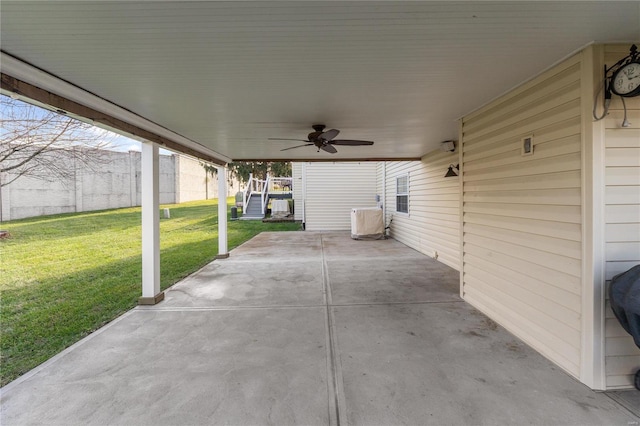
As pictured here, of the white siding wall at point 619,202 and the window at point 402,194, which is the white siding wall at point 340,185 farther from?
the white siding wall at point 619,202

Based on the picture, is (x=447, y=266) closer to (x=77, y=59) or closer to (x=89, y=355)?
(x=89, y=355)

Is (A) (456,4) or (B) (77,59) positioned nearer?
(A) (456,4)

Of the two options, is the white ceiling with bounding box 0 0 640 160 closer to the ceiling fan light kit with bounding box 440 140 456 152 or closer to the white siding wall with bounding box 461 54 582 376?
the white siding wall with bounding box 461 54 582 376

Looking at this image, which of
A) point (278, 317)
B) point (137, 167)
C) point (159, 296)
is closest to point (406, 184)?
point (278, 317)

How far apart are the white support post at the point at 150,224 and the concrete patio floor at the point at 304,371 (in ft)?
0.90

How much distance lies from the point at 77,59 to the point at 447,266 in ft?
20.7

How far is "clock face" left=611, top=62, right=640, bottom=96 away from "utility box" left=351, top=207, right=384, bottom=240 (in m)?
7.73

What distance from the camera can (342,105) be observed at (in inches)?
132

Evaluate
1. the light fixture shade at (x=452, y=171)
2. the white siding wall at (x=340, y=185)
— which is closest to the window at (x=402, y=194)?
the white siding wall at (x=340, y=185)

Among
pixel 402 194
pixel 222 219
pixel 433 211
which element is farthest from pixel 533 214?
pixel 402 194

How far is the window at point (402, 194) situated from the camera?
858 centimetres

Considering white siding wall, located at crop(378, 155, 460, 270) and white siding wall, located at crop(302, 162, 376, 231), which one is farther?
white siding wall, located at crop(302, 162, 376, 231)

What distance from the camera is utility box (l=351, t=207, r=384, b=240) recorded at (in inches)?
379

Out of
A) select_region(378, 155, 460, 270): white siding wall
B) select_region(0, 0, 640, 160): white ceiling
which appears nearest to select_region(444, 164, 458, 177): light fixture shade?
select_region(378, 155, 460, 270): white siding wall
